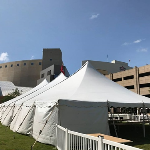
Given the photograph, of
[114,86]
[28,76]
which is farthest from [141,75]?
[28,76]

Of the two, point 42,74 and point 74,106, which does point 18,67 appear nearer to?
point 42,74

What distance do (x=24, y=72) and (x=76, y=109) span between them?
260ft

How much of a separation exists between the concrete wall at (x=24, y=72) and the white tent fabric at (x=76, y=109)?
2928 inches

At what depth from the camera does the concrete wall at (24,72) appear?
83.0 meters

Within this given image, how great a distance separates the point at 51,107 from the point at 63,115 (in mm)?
601

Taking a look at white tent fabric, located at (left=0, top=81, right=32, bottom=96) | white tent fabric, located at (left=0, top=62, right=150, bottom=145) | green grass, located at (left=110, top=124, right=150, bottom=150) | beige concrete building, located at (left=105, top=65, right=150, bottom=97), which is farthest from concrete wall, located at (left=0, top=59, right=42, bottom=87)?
white tent fabric, located at (left=0, top=62, right=150, bottom=145)

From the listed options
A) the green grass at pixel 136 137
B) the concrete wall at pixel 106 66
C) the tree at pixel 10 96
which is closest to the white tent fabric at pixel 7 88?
the tree at pixel 10 96

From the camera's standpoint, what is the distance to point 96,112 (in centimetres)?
807

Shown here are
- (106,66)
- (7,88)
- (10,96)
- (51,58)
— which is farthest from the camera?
(51,58)

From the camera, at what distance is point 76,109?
25.7 ft

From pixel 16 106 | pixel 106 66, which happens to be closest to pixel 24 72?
pixel 106 66

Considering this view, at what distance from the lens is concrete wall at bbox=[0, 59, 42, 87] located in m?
83.0

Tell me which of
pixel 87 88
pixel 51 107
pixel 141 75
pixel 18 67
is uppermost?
pixel 18 67

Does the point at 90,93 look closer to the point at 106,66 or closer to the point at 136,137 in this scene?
the point at 136,137
